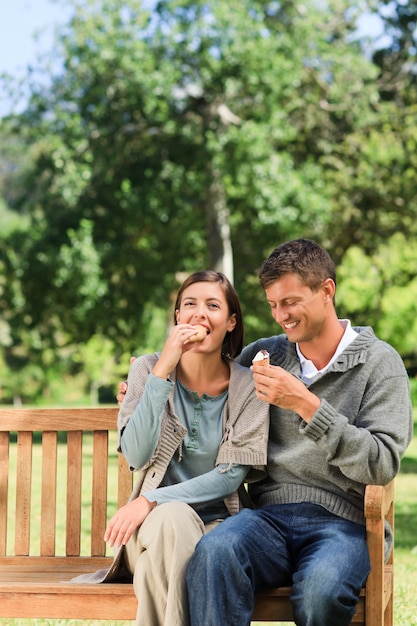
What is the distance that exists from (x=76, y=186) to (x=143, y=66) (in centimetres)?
263

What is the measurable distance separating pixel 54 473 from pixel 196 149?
13827mm

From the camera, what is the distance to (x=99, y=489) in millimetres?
4297

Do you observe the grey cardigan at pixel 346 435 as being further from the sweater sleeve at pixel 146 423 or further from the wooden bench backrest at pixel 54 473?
the wooden bench backrest at pixel 54 473

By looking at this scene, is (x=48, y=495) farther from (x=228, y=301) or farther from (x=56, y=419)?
(x=228, y=301)

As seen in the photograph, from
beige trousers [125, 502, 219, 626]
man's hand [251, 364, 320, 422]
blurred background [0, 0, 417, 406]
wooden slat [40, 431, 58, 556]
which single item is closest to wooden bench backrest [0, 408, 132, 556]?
wooden slat [40, 431, 58, 556]

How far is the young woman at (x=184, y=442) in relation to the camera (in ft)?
10.6

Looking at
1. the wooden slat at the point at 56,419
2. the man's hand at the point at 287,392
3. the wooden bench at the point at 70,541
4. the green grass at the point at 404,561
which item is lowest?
the green grass at the point at 404,561

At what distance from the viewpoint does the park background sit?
17.1m

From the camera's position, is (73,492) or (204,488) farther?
(73,492)

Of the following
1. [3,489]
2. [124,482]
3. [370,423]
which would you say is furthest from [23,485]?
[370,423]

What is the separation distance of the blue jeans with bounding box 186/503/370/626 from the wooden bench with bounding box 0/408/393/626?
9cm

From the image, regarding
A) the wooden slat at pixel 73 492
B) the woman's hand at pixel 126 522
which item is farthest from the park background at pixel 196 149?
the woman's hand at pixel 126 522

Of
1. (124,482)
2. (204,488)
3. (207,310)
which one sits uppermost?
(207,310)

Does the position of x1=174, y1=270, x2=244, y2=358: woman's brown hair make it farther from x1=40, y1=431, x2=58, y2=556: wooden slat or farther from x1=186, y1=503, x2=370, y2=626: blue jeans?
x1=40, y1=431, x2=58, y2=556: wooden slat
